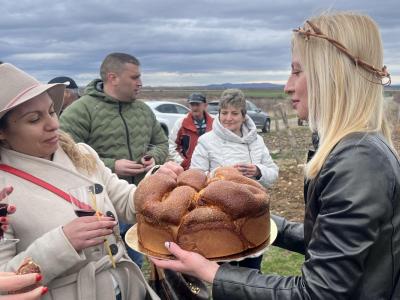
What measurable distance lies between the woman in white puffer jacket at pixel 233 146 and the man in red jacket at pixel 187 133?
1.34 m

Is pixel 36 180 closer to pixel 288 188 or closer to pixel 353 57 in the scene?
pixel 353 57

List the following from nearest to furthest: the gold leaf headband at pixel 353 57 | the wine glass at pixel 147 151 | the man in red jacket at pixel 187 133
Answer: the gold leaf headband at pixel 353 57
the wine glass at pixel 147 151
the man in red jacket at pixel 187 133

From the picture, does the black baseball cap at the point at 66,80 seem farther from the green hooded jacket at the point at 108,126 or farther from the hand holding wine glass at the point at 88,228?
the hand holding wine glass at the point at 88,228

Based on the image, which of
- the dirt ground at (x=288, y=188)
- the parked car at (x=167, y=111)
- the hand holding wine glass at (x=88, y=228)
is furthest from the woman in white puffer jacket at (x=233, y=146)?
the parked car at (x=167, y=111)

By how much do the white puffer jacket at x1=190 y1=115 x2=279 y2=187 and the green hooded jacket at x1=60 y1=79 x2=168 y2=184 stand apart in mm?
535

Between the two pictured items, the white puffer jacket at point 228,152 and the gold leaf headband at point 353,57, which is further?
the white puffer jacket at point 228,152

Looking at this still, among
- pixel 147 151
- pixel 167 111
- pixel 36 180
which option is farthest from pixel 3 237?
pixel 167 111

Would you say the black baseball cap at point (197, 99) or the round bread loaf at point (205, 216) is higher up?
the black baseball cap at point (197, 99)

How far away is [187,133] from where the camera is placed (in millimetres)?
6336

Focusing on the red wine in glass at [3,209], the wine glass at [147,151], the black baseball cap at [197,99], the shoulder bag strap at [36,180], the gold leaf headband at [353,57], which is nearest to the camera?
the gold leaf headband at [353,57]

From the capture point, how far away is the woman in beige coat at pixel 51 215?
211 cm

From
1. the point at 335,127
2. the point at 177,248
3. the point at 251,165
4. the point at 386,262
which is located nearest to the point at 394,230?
the point at 386,262

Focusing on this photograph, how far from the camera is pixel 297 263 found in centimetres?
594

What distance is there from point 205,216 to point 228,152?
241cm
